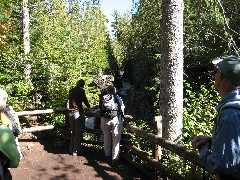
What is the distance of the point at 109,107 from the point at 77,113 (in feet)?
4.86

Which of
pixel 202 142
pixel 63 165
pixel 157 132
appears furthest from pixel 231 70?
pixel 63 165

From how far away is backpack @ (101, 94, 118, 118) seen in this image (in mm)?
8023

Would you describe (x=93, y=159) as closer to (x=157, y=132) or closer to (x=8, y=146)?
(x=157, y=132)

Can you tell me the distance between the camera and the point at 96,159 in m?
8.75

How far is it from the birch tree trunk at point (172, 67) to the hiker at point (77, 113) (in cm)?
295

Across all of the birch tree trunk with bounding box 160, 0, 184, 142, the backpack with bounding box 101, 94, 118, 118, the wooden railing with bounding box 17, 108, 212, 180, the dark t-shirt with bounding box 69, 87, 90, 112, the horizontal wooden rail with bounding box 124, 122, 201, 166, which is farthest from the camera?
the dark t-shirt with bounding box 69, 87, 90, 112

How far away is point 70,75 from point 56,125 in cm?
366

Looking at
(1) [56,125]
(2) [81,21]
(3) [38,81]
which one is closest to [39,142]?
(1) [56,125]

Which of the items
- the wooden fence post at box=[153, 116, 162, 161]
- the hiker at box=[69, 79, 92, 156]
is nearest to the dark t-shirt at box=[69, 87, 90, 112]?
the hiker at box=[69, 79, 92, 156]

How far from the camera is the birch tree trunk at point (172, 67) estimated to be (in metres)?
6.62

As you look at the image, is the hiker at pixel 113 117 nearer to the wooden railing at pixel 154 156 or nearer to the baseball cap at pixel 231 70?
the wooden railing at pixel 154 156

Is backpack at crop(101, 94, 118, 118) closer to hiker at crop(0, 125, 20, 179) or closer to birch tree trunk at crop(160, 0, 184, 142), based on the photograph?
birch tree trunk at crop(160, 0, 184, 142)

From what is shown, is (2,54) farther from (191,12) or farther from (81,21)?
(81,21)

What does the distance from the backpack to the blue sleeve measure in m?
5.74
